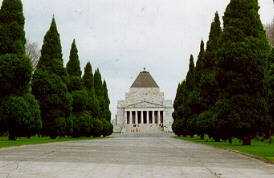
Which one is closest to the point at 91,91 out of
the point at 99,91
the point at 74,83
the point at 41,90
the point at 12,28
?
the point at 74,83

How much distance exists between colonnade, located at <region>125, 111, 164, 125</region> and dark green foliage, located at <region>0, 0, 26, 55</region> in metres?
94.0

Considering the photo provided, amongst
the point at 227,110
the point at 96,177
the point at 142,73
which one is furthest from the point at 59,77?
the point at 142,73

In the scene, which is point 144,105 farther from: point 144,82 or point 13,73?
point 13,73

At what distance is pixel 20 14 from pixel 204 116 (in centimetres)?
1787

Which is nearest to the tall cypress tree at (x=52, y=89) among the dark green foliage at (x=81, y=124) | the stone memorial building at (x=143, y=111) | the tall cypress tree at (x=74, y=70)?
the dark green foliage at (x=81, y=124)

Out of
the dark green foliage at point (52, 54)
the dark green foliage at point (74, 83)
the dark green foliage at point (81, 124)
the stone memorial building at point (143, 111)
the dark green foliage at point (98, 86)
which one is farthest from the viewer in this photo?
the stone memorial building at point (143, 111)

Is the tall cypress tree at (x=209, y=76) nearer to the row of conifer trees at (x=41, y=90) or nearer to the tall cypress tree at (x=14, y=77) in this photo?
the row of conifer trees at (x=41, y=90)

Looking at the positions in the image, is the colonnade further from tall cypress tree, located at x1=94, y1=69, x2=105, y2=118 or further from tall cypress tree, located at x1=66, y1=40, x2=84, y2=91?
tall cypress tree, located at x1=66, y1=40, x2=84, y2=91

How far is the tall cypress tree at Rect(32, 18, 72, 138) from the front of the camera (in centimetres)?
3903

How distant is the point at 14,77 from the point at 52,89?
968 cm

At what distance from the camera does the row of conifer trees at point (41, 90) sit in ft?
96.0

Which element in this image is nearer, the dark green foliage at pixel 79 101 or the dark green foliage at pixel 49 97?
the dark green foliage at pixel 49 97

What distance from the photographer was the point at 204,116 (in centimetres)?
3706

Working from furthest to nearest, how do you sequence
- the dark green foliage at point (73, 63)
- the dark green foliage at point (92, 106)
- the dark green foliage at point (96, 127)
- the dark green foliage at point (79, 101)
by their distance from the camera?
the dark green foliage at point (92, 106) → the dark green foliage at point (96, 127) → the dark green foliage at point (73, 63) → the dark green foliage at point (79, 101)
